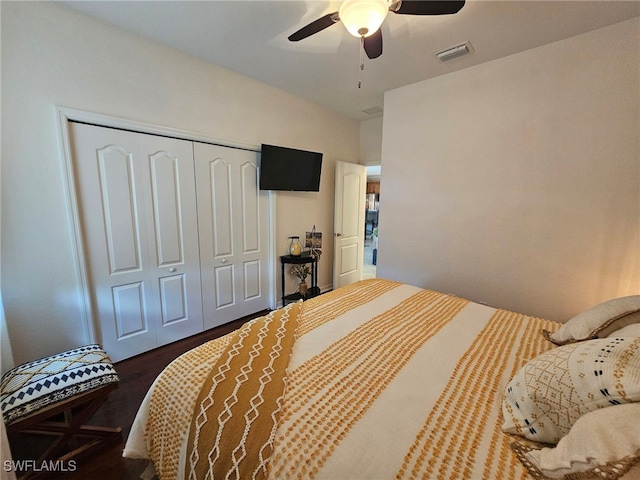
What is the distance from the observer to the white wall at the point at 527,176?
182cm

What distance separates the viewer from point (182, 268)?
2.40 meters

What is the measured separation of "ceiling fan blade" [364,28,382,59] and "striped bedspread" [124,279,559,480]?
1696 mm

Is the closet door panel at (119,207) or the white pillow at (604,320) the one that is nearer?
the white pillow at (604,320)

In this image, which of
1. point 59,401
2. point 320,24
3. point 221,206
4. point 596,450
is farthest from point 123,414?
point 320,24

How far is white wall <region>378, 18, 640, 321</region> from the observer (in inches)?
71.6

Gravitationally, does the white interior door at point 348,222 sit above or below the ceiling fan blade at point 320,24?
below

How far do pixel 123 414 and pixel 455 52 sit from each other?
12.0 feet

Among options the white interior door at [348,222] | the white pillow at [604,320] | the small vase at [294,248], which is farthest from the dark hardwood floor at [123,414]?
the white pillow at [604,320]

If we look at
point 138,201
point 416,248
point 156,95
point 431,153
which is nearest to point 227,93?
point 156,95

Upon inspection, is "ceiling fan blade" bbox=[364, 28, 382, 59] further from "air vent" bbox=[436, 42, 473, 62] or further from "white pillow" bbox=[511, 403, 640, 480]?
→ "white pillow" bbox=[511, 403, 640, 480]

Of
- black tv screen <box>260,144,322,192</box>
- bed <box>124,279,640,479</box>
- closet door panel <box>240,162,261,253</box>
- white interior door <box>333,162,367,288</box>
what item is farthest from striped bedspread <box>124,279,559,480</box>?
white interior door <box>333,162,367,288</box>

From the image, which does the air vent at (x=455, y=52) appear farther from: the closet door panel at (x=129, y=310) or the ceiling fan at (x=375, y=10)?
the closet door panel at (x=129, y=310)

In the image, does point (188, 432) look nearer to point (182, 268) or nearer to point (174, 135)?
point (182, 268)

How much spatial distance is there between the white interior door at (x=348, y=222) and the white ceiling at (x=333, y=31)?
135cm
